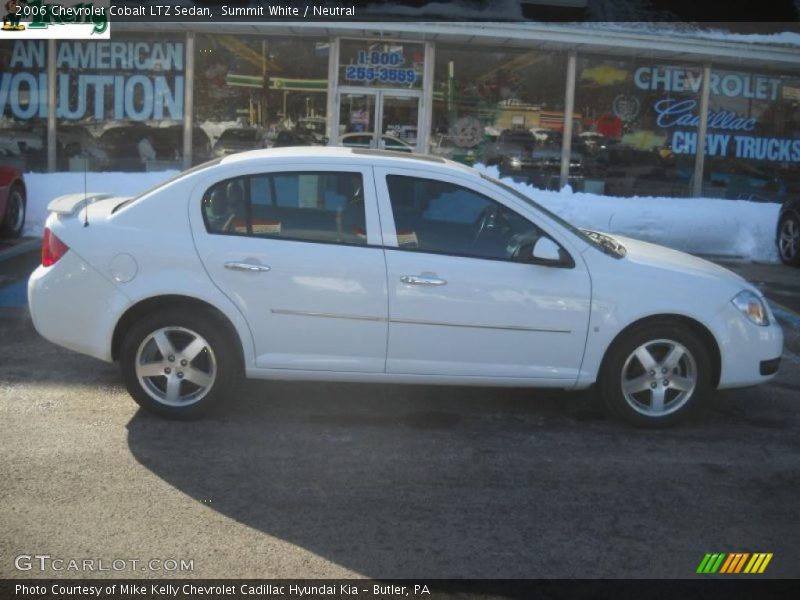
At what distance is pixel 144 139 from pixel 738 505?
1391cm

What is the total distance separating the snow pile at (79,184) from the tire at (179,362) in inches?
381

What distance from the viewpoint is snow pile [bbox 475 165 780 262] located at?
14.4 m

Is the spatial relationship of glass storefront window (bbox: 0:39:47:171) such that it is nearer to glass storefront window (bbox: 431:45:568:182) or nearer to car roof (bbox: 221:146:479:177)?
glass storefront window (bbox: 431:45:568:182)

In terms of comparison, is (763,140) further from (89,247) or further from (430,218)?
(89,247)

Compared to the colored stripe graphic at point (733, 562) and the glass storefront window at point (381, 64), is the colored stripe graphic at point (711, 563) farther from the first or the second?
the glass storefront window at point (381, 64)

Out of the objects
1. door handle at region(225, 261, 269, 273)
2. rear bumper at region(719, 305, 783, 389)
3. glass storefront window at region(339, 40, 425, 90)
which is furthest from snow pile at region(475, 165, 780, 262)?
door handle at region(225, 261, 269, 273)

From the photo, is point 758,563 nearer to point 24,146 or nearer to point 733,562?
point 733,562

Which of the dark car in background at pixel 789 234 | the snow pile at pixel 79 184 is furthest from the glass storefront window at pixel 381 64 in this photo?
the dark car in background at pixel 789 234

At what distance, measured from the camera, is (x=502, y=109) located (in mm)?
16812

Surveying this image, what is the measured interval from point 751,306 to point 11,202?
31.7 ft

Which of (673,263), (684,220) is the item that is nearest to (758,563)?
(673,263)

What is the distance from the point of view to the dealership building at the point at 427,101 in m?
16.6

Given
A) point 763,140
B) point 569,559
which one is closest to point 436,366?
point 569,559

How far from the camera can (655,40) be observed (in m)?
16.1
